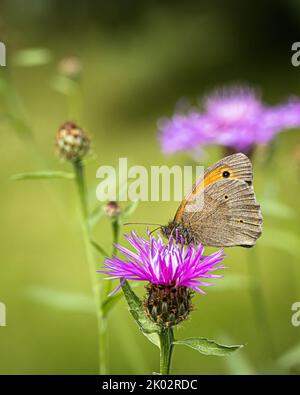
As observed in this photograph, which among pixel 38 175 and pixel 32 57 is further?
pixel 32 57

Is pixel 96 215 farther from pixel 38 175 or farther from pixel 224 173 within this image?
pixel 224 173

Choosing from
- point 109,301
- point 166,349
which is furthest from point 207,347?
point 109,301

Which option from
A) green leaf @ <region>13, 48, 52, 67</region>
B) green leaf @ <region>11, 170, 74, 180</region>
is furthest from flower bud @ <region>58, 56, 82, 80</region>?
green leaf @ <region>11, 170, 74, 180</region>

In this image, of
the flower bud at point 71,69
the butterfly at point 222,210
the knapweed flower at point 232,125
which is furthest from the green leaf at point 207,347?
the flower bud at point 71,69

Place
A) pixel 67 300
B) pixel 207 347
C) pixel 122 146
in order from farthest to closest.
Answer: pixel 122 146
pixel 67 300
pixel 207 347

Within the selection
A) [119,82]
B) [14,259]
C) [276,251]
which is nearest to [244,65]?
[119,82]

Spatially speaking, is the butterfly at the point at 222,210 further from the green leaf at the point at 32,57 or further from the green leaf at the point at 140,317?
the green leaf at the point at 32,57

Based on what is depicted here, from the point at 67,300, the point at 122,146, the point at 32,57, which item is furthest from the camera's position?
the point at 122,146

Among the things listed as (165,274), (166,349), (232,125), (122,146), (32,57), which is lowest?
(166,349)
